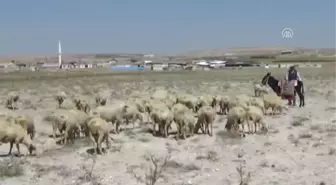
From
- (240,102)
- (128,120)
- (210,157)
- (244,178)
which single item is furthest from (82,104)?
(244,178)

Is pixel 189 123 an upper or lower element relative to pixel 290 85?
lower

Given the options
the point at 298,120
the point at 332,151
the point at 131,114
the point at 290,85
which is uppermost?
the point at 290,85

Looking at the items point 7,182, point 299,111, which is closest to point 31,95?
point 299,111

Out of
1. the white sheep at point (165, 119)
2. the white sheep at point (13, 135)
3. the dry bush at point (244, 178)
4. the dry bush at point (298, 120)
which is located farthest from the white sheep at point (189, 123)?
the dry bush at point (244, 178)

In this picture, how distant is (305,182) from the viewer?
12.5 meters

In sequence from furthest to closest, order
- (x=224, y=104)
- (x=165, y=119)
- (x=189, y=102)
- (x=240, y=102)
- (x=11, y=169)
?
(x=224, y=104), (x=189, y=102), (x=240, y=102), (x=165, y=119), (x=11, y=169)

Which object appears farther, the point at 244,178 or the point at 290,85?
the point at 290,85

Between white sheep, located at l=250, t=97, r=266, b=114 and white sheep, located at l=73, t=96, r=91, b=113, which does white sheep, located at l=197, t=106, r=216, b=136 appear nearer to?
white sheep, located at l=250, t=97, r=266, b=114

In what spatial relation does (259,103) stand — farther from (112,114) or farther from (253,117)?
(112,114)

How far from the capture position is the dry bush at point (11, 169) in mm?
13177

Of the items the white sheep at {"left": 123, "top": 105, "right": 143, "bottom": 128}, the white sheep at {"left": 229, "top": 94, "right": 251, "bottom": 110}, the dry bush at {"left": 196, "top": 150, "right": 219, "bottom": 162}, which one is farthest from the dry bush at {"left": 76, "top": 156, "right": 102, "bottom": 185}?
the white sheep at {"left": 229, "top": 94, "right": 251, "bottom": 110}

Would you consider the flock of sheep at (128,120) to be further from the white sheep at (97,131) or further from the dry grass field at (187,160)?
the dry grass field at (187,160)

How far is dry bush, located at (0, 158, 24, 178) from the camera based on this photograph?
43.2 ft

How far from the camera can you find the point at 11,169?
44.2 ft
